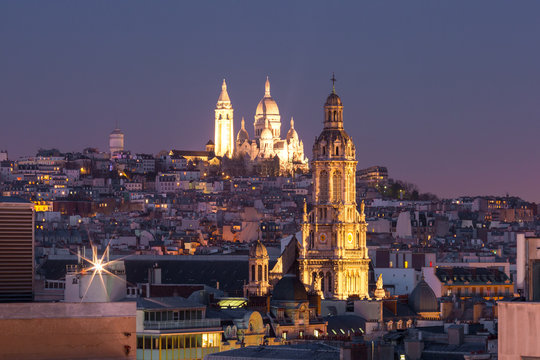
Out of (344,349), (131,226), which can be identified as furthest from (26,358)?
(131,226)

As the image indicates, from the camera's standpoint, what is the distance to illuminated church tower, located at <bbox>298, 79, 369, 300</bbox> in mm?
81000

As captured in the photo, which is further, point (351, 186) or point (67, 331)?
point (351, 186)

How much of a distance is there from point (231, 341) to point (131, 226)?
393 feet

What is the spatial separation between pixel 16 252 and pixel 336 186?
4476 cm

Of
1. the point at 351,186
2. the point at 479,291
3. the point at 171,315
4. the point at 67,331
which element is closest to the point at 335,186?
the point at 351,186

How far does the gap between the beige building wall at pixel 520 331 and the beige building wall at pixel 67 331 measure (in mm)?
12230

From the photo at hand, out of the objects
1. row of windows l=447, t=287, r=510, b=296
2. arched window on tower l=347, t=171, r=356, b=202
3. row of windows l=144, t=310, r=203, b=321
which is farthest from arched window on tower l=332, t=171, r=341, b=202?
row of windows l=144, t=310, r=203, b=321

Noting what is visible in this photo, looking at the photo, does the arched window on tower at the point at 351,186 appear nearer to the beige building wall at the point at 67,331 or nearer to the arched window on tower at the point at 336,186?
the arched window on tower at the point at 336,186

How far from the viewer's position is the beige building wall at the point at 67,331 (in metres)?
35.1

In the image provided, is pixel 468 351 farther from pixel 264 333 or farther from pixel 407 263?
pixel 407 263

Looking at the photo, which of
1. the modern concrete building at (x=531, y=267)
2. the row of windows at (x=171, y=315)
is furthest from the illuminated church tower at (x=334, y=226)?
A: the modern concrete building at (x=531, y=267)

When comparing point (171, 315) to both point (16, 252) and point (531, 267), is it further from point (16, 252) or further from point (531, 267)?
point (531, 267)

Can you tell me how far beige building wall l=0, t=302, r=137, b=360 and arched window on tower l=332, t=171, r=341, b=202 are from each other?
45.6m

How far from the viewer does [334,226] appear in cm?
8219
